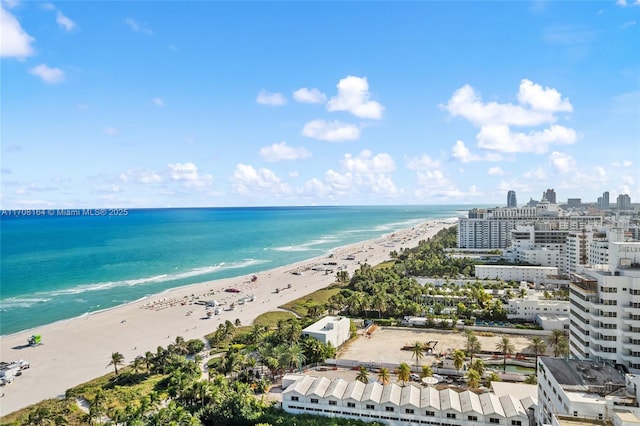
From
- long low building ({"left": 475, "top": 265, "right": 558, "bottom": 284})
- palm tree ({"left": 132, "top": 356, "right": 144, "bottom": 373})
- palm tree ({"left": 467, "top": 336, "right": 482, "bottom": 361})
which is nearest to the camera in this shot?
palm tree ({"left": 132, "top": 356, "right": 144, "bottom": 373})

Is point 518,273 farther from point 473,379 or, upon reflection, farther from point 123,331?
point 123,331

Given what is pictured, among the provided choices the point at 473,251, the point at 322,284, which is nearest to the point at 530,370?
the point at 322,284

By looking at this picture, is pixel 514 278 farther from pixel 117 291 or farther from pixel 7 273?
pixel 7 273

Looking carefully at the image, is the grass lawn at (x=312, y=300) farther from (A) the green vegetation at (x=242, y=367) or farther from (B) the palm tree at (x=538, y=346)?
(B) the palm tree at (x=538, y=346)

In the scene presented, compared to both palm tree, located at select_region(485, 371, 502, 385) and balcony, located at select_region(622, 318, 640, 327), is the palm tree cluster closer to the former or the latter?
palm tree, located at select_region(485, 371, 502, 385)

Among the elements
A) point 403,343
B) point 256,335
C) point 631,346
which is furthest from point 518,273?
point 256,335

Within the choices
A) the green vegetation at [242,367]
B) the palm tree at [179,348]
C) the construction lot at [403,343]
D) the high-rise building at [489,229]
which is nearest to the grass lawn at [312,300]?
the green vegetation at [242,367]

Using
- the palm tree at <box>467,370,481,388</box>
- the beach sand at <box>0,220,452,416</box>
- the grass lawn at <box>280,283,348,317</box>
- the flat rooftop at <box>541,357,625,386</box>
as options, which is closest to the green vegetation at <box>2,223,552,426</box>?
the palm tree at <box>467,370,481,388</box>
